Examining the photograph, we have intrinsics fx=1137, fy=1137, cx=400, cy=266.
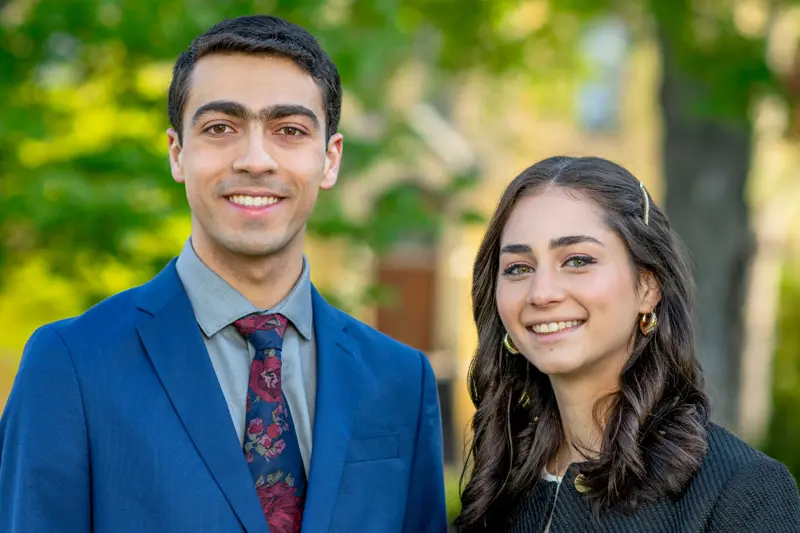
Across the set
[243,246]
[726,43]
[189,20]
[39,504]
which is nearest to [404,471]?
[243,246]

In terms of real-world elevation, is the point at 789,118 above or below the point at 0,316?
above

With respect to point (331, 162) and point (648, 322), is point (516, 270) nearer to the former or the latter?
point (648, 322)

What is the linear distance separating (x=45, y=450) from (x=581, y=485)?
149cm

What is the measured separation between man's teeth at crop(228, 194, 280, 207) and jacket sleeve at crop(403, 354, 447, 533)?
0.79 m

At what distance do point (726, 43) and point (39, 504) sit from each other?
7160 millimetres

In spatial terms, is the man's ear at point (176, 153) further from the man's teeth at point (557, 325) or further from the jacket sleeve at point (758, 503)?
the jacket sleeve at point (758, 503)

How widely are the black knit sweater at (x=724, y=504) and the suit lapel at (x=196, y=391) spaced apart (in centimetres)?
96

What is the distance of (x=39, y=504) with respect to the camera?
2.81 m

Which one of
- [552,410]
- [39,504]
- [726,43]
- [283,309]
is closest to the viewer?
[39,504]

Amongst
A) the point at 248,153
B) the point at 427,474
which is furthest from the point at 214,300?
the point at 427,474

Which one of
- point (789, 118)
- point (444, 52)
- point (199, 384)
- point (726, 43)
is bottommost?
point (199, 384)

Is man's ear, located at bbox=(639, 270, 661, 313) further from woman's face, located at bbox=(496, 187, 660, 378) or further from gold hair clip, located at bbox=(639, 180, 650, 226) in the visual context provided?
gold hair clip, located at bbox=(639, 180, 650, 226)

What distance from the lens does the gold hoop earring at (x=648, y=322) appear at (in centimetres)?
341

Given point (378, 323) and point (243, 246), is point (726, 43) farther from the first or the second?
point (378, 323)
